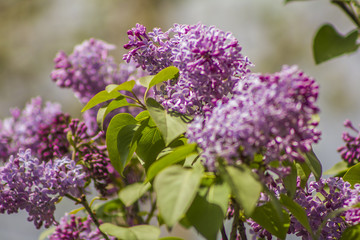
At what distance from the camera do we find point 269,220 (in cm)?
63

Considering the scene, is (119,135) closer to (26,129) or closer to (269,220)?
(269,220)

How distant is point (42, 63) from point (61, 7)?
64 centimetres

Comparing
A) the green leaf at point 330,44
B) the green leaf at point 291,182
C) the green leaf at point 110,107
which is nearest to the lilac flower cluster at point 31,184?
the green leaf at point 110,107

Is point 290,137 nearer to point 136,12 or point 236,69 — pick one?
point 236,69

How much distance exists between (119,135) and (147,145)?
0.04 meters

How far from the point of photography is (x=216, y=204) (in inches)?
20.8

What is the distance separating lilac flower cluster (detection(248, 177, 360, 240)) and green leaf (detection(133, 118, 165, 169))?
0.18 meters

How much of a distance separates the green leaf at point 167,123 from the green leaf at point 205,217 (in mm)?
80

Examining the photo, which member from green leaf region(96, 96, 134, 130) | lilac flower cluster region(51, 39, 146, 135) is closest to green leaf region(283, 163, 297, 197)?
green leaf region(96, 96, 134, 130)

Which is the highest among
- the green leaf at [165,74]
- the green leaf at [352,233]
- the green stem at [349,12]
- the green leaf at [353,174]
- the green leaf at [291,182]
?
the green leaf at [165,74]

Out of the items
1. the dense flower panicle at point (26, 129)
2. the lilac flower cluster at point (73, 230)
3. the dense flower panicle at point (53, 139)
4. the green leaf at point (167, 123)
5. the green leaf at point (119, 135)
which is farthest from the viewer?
the dense flower panicle at point (26, 129)

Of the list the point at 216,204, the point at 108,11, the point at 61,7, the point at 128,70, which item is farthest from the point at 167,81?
the point at 61,7

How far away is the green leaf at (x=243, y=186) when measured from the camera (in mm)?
468

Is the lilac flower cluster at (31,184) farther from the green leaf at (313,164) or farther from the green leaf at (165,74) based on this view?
the green leaf at (313,164)
